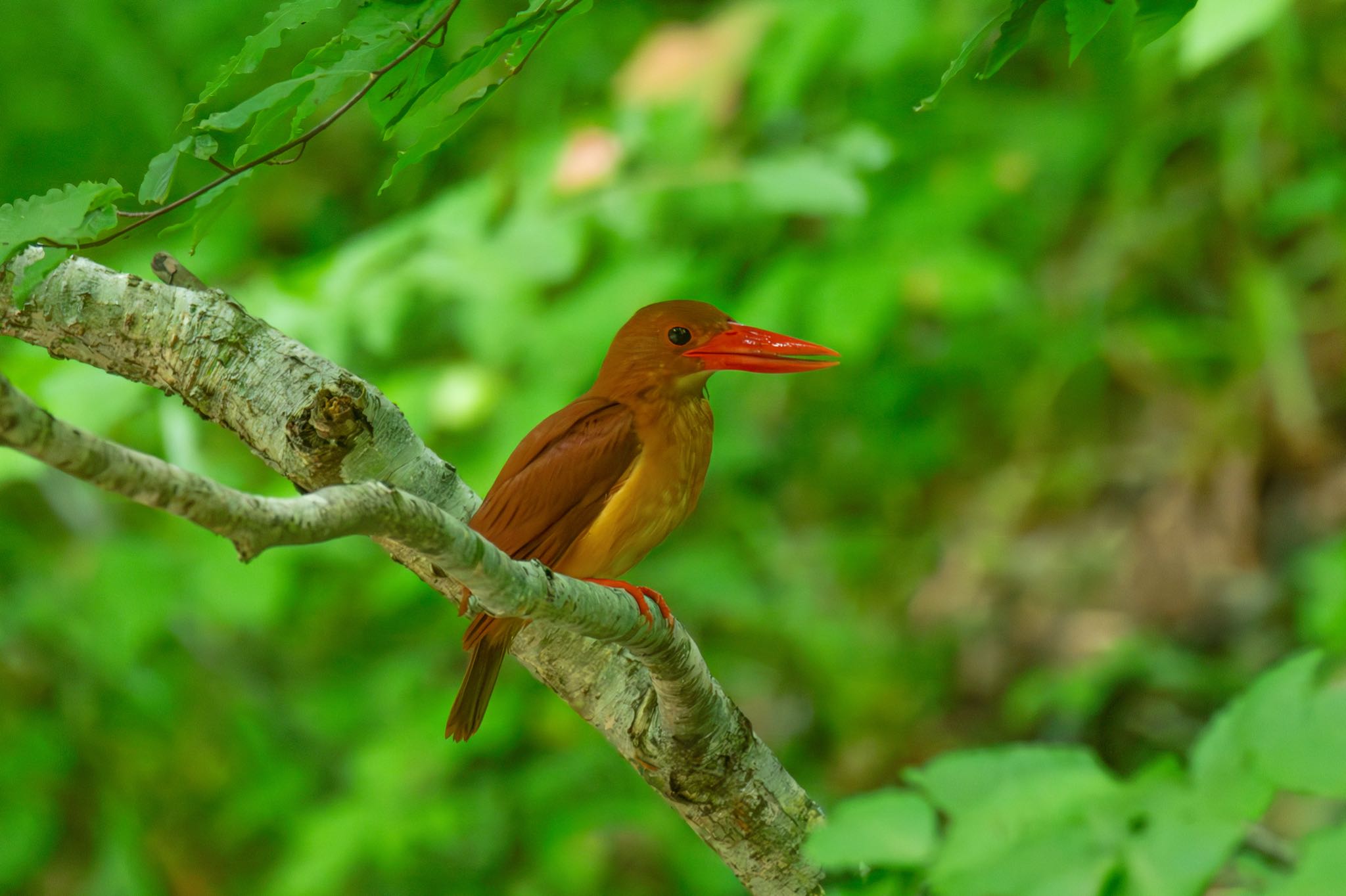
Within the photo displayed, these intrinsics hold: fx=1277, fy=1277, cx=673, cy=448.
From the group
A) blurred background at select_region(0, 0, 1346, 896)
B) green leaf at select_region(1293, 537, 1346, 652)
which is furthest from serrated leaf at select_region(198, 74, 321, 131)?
green leaf at select_region(1293, 537, 1346, 652)

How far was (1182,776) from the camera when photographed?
144 cm

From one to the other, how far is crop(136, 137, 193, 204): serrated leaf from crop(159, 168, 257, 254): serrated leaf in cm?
3

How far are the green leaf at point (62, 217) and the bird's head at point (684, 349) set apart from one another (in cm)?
66

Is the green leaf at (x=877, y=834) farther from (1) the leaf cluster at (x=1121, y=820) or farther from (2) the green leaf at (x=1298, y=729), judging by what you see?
(2) the green leaf at (x=1298, y=729)

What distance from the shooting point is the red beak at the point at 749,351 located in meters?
1.43

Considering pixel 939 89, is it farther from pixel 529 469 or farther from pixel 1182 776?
pixel 1182 776

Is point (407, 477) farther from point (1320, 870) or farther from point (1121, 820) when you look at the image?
point (1320, 870)

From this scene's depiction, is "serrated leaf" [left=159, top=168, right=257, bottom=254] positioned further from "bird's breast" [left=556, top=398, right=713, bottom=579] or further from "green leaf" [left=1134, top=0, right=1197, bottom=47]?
"green leaf" [left=1134, top=0, right=1197, bottom=47]

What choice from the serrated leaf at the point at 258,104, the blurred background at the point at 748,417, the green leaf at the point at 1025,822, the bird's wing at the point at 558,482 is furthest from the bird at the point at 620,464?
the blurred background at the point at 748,417

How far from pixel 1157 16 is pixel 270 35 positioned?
2.33 ft

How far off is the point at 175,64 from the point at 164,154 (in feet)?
11.1

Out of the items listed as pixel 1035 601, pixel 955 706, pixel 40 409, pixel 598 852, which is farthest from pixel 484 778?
pixel 40 409

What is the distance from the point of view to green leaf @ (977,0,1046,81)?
41.1 inches

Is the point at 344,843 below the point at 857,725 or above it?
above
